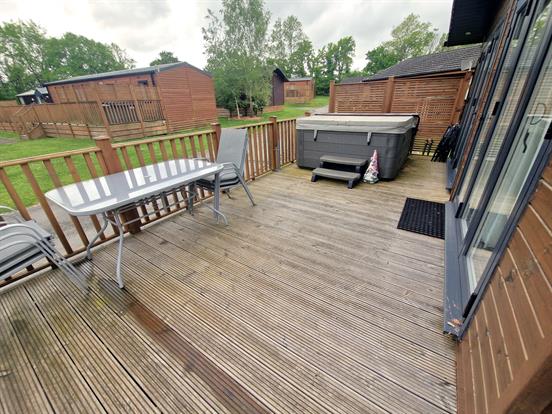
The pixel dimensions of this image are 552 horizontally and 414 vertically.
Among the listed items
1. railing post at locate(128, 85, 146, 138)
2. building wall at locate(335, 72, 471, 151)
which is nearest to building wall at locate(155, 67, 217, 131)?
railing post at locate(128, 85, 146, 138)

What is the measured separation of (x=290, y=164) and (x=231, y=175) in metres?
2.31

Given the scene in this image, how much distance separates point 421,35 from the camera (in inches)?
1023

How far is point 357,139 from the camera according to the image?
3861 mm

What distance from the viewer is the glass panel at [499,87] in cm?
193

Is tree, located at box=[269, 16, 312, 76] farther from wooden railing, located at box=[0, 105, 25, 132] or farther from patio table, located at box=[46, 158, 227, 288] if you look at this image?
patio table, located at box=[46, 158, 227, 288]

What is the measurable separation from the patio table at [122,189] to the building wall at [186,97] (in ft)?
35.2

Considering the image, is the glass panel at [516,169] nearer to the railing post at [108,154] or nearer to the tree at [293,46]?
the railing post at [108,154]

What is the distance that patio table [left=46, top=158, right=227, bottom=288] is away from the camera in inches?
65.6

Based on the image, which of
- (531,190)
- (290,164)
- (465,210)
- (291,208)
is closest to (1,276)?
(291,208)

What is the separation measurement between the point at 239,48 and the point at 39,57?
1260 inches

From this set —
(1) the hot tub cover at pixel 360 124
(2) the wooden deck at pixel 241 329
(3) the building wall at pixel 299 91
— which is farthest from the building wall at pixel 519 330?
(3) the building wall at pixel 299 91

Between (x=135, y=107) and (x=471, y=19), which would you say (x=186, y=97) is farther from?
(x=471, y=19)

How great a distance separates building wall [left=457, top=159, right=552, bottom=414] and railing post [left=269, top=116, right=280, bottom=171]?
3.67m

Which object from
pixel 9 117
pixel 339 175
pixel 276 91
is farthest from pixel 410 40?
pixel 9 117
